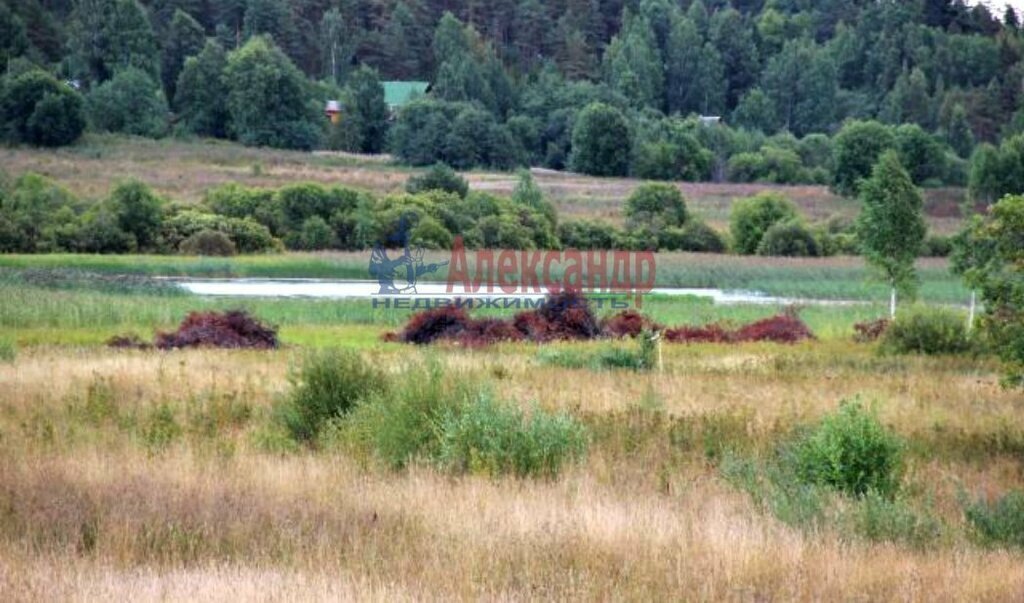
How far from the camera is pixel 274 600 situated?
26.8ft

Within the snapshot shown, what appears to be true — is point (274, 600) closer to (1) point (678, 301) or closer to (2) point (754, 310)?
(2) point (754, 310)

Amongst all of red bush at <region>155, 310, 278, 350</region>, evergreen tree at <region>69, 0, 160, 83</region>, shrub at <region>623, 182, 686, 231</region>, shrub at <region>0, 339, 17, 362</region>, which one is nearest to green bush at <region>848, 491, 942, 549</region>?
shrub at <region>0, 339, 17, 362</region>

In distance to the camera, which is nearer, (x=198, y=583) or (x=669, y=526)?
(x=198, y=583)

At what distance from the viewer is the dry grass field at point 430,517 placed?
880cm

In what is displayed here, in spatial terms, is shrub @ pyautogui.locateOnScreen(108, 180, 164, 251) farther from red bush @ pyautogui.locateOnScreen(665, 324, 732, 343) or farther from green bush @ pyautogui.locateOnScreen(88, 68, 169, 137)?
green bush @ pyautogui.locateOnScreen(88, 68, 169, 137)

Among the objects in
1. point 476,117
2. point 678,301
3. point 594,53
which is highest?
point 594,53

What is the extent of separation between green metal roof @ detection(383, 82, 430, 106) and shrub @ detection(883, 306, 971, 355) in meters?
95.5

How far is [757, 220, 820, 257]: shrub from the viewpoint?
64750 millimetres

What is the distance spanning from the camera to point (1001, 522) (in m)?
11.2

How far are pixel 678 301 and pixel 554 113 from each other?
7229 centimetres

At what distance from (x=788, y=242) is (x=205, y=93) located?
5416 cm

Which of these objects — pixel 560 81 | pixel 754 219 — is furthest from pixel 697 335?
pixel 560 81

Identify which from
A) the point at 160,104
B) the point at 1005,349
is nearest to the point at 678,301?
the point at 1005,349

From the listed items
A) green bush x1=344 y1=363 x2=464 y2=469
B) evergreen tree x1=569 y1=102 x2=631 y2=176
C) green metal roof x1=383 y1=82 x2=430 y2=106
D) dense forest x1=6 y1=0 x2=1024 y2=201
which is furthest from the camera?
green metal roof x1=383 y1=82 x2=430 y2=106
